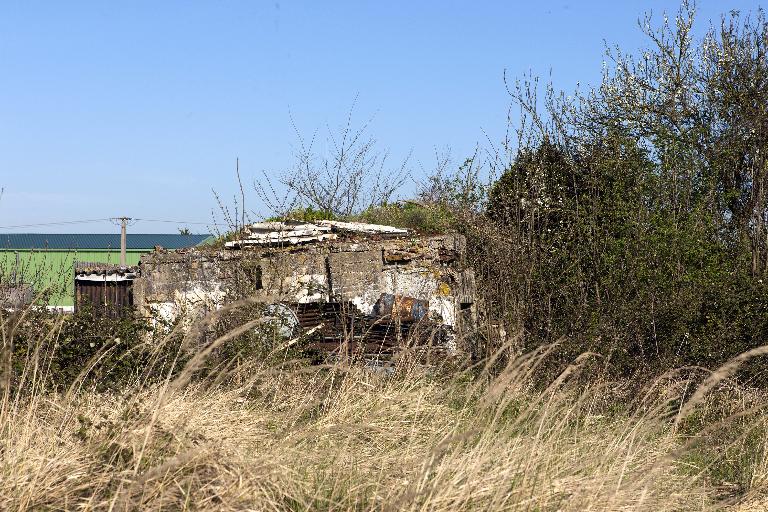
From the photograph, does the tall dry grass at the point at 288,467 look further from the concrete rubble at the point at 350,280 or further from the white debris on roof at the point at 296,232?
the white debris on roof at the point at 296,232

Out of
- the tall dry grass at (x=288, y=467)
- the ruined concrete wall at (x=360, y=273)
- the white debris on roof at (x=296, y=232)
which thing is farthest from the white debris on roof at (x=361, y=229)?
the tall dry grass at (x=288, y=467)

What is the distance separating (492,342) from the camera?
34.0 feet

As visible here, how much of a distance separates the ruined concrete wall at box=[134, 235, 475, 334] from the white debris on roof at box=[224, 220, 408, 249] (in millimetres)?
141

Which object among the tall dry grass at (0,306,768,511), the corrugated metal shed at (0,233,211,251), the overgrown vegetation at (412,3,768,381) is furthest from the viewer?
the corrugated metal shed at (0,233,211,251)

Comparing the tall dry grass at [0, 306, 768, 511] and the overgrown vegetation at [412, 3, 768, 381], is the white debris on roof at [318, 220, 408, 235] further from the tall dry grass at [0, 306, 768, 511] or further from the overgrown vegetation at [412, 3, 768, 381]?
the tall dry grass at [0, 306, 768, 511]

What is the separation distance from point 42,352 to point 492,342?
5036 millimetres

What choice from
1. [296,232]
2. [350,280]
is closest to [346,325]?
[350,280]

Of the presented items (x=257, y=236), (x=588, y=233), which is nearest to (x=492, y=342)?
(x=588, y=233)

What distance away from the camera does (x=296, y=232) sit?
1079 centimetres

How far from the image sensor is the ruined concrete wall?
1031cm

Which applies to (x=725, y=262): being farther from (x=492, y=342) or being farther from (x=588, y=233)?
(x=492, y=342)

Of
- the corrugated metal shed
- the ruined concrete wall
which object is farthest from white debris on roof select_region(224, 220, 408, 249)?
the corrugated metal shed

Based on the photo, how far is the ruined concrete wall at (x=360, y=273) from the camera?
10312 mm

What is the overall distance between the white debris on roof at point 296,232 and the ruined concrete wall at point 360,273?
0.14m
